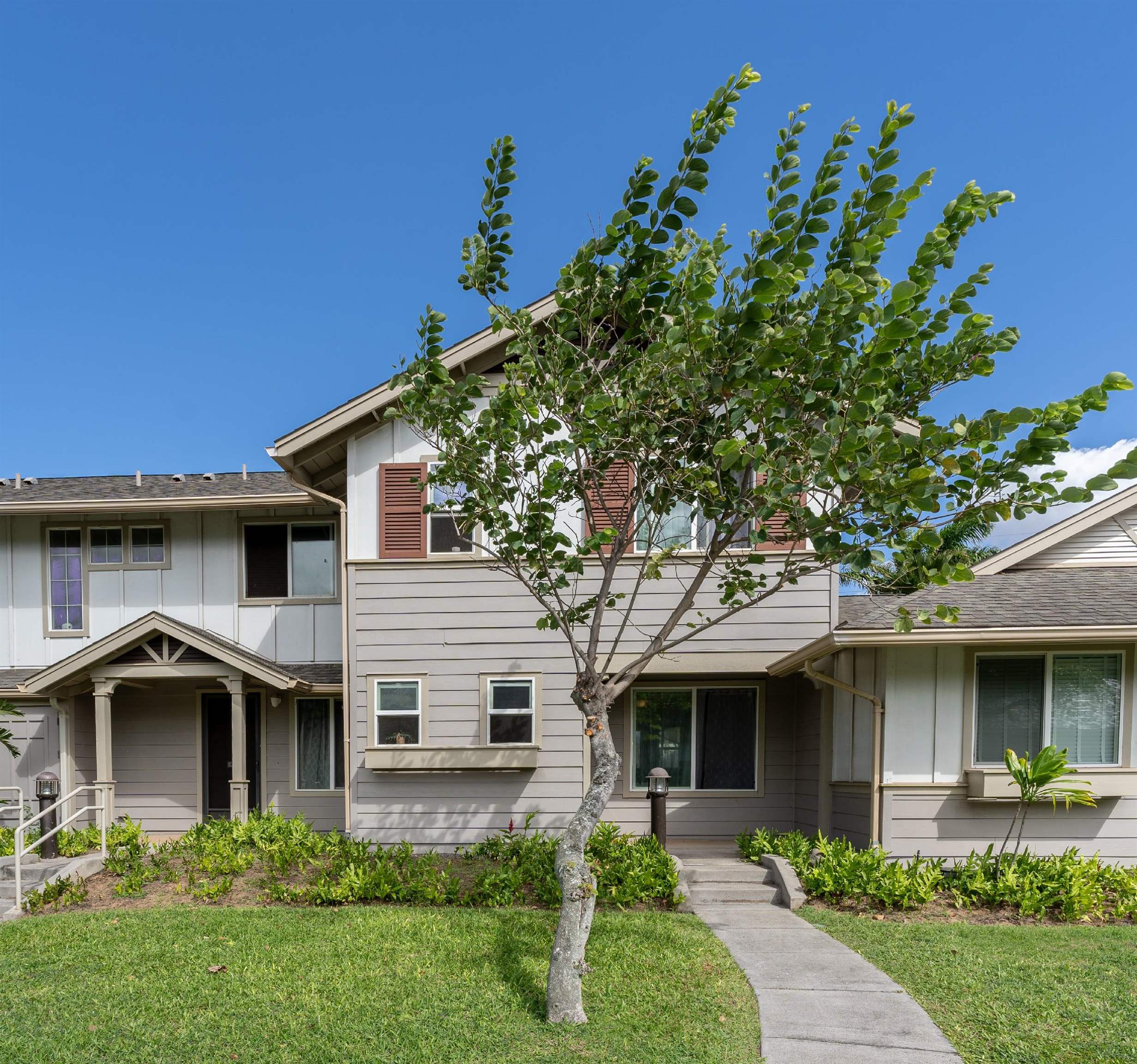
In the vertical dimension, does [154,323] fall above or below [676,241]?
above

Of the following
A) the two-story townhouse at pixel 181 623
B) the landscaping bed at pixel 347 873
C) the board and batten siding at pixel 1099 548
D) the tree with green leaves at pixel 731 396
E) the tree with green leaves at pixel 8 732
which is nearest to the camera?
the tree with green leaves at pixel 731 396

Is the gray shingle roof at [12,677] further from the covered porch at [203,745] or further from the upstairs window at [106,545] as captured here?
the upstairs window at [106,545]

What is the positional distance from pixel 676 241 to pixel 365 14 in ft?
24.1

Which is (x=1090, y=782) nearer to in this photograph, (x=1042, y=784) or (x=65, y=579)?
(x=1042, y=784)

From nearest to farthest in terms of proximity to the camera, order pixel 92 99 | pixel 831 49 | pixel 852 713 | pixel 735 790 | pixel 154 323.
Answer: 1. pixel 831 49
2. pixel 852 713
3. pixel 735 790
4. pixel 92 99
5. pixel 154 323

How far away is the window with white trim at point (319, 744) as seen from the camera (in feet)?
42.3

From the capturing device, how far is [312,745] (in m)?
13.0

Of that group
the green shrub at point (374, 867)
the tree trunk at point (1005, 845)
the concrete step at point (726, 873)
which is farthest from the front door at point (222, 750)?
the tree trunk at point (1005, 845)

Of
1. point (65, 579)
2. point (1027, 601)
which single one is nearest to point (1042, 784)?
point (1027, 601)

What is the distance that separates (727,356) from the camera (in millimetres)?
5965

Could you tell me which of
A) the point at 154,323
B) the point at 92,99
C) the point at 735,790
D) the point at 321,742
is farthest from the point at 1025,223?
the point at 154,323

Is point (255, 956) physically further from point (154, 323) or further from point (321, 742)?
point (154, 323)

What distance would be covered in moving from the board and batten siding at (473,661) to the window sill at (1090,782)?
2423mm

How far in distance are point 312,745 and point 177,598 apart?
10.3 ft
